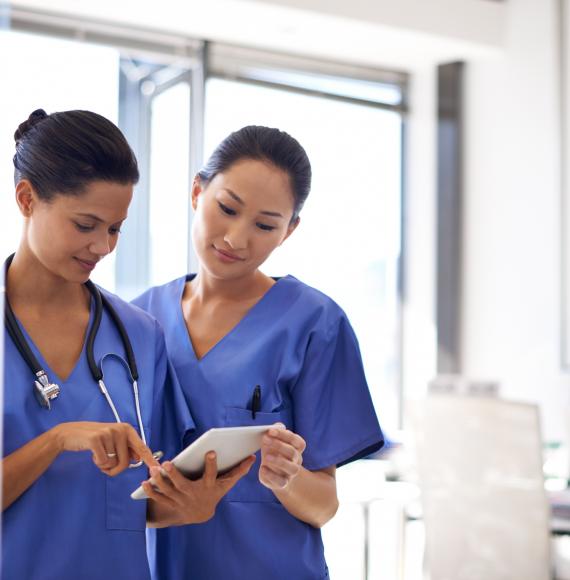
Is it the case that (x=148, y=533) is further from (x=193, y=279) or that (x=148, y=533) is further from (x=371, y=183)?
(x=371, y=183)

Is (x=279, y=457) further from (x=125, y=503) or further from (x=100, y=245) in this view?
(x=100, y=245)

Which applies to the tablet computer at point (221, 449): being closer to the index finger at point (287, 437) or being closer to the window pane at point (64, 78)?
the index finger at point (287, 437)

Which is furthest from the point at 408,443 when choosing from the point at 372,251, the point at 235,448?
the point at 235,448

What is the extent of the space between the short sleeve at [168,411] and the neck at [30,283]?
0.19 m

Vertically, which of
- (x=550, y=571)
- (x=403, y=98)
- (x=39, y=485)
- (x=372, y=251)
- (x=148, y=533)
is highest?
(x=403, y=98)

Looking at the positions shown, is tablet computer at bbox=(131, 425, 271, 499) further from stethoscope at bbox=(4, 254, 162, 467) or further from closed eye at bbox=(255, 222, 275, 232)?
closed eye at bbox=(255, 222, 275, 232)

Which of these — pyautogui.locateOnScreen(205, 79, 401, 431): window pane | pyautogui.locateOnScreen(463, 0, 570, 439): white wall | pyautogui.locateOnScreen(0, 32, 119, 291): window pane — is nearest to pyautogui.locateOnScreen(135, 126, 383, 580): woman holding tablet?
pyautogui.locateOnScreen(0, 32, 119, 291): window pane

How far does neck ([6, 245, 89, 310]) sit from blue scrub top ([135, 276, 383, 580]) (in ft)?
0.91

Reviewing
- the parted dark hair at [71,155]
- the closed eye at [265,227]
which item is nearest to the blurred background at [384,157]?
the closed eye at [265,227]

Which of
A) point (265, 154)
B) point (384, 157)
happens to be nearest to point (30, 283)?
point (265, 154)

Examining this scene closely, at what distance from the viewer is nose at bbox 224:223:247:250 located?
4.86ft

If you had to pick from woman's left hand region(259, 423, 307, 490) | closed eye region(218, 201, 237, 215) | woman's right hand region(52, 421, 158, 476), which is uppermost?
closed eye region(218, 201, 237, 215)

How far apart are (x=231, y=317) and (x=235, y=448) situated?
37cm

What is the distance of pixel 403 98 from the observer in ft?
16.4
